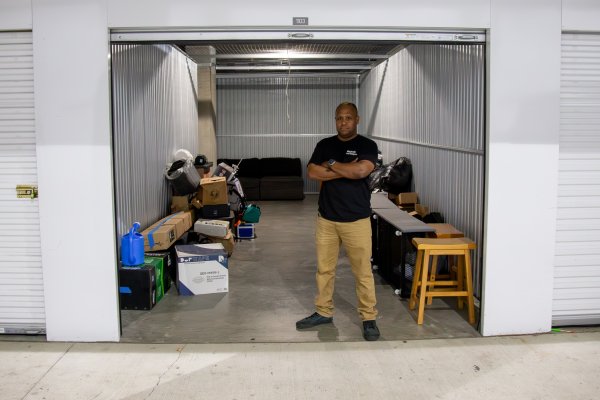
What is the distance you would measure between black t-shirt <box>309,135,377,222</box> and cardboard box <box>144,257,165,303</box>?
1.88 metres

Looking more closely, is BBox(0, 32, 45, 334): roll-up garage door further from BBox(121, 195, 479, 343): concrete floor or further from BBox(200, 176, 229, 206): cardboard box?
BBox(200, 176, 229, 206): cardboard box

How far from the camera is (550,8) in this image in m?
4.50

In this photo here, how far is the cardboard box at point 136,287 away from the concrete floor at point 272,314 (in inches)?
3.2

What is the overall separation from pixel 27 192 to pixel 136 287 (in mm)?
1309

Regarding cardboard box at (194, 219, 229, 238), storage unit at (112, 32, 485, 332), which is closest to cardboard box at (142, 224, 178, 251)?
storage unit at (112, 32, 485, 332)

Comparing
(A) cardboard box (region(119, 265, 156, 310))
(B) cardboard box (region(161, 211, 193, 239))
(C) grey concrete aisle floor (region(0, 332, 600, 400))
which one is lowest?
(C) grey concrete aisle floor (region(0, 332, 600, 400))

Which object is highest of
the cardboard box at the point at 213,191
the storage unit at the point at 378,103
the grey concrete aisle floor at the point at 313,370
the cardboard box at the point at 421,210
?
the storage unit at the point at 378,103

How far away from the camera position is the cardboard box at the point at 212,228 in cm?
724

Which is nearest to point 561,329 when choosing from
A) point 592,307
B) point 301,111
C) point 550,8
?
point 592,307

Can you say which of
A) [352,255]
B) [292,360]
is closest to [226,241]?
[352,255]

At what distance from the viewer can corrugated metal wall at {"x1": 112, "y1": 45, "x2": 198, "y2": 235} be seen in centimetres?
584

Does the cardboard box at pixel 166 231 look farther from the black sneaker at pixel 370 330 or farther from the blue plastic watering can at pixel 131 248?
the black sneaker at pixel 370 330

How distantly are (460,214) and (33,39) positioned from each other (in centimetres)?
415

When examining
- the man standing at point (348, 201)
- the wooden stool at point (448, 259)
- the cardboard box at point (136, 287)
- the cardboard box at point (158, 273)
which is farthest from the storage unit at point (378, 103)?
the cardboard box at point (136, 287)
